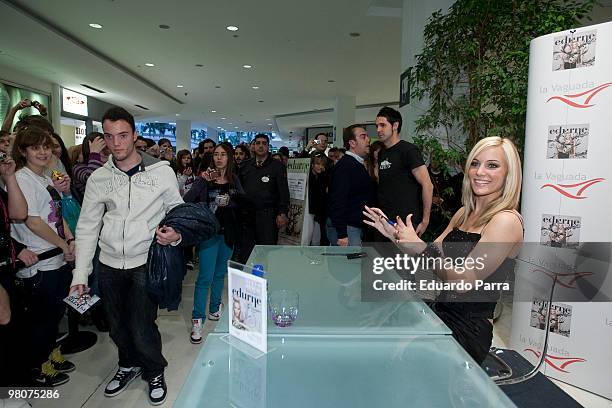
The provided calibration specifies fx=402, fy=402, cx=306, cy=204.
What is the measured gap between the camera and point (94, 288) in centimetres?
219

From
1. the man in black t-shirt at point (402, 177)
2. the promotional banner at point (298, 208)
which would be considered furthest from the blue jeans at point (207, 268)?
the man in black t-shirt at point (402, 177)

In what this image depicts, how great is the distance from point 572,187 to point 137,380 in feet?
9.20

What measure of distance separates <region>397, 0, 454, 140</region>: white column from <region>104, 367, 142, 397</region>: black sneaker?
3.12 metres

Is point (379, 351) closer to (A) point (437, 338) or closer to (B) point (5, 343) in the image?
(A) point (437, 338)

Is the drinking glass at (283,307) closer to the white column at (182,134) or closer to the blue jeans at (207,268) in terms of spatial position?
the blue jeans at (207,268)

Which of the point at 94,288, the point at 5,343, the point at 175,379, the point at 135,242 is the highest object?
the point at 135,242

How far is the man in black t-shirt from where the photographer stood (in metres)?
2.72

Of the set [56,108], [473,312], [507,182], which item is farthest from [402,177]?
[56,108]

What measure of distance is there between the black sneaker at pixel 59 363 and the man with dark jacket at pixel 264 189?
1739mm

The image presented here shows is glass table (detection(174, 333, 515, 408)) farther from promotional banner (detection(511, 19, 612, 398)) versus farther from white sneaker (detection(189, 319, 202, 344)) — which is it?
white sneaker (detection(189, 319, 202, 344))

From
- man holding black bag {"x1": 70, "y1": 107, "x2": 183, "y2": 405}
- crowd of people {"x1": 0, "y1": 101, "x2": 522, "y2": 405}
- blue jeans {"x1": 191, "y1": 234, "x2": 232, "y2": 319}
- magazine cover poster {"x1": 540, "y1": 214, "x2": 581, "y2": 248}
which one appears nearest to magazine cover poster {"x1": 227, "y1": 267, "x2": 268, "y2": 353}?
crowd of people {"x1": 0, "y1": 101, "x2": 522, "y2": 405}

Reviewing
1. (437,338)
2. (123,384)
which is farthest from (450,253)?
(123,384)

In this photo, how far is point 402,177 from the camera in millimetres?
2775

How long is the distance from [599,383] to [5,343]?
320cm
